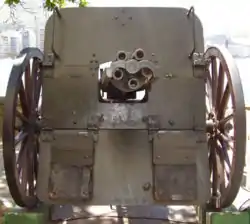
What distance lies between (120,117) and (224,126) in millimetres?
661

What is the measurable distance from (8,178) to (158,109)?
104 centimetres

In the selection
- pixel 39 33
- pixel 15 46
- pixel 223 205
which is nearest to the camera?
pixel 223 205

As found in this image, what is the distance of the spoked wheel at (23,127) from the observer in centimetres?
295

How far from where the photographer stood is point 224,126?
3.34 m

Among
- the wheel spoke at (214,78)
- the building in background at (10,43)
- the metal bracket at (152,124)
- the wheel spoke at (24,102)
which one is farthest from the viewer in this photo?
the building in background at (10,43)

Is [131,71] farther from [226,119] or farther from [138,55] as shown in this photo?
[226,119]

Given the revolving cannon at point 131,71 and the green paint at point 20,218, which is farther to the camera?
the revolving cannon at point 131,71

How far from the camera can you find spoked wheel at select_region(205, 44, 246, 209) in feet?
9.48

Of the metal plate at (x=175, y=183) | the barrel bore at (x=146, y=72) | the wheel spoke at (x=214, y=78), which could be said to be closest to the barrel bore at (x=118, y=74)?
the barrel bore at (x=146, y=72)

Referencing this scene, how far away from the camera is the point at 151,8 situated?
3.58 metres

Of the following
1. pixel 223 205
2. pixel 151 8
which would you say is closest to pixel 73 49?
pixel 151 8

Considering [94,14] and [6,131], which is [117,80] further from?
[94,14]

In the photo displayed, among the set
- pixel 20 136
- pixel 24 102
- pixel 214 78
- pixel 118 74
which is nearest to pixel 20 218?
pixel 20 136

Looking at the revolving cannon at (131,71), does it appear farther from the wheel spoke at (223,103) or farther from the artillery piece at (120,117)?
the wheel spoke at (223,103)
